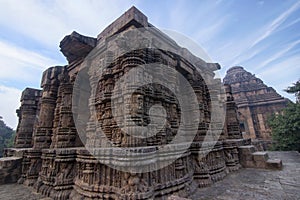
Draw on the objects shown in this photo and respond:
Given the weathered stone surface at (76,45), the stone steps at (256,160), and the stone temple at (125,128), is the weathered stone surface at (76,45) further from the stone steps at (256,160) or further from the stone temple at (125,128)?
the stone steps at (256,160)

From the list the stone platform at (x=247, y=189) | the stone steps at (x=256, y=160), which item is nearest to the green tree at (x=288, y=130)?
the stone steps at (x=256, y=160)

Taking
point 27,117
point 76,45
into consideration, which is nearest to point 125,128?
point 76,45

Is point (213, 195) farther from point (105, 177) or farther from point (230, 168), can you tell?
point (230, 168)

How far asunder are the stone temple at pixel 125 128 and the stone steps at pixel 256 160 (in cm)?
4

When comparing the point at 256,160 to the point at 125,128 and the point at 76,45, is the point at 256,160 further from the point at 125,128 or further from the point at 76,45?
the point at 76,45

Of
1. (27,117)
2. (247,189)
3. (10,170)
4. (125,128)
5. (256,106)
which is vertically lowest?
(247,189)

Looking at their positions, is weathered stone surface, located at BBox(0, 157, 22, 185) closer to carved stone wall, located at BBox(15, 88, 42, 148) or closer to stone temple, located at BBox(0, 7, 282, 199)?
stone temple, located at BBox(0, 7, 282, 199)

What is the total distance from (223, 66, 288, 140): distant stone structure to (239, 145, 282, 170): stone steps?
16.7 metres

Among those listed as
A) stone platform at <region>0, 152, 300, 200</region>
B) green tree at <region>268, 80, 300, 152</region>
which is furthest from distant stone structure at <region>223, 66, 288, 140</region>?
stone platform at <region>0, 152, 300, 200</region>

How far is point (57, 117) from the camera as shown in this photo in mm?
6000

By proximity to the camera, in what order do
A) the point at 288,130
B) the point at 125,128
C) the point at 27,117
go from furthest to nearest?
the point at 288,130 < the point at 27,117 < the point at 125,128

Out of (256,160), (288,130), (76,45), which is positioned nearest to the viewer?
(76,45)

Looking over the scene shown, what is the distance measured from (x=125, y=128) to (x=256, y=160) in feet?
19.4

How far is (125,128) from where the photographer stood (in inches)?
146
